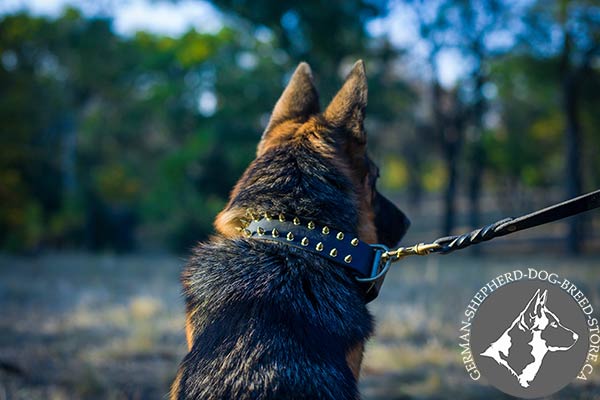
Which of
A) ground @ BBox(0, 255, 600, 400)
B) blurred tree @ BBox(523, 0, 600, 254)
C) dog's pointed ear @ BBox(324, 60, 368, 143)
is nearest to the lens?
dog's pointed ear @ BBox(324, 60, 368, 143)

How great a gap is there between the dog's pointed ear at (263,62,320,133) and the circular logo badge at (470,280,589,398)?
1642mm

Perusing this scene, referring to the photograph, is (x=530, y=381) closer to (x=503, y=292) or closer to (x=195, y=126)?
(x=503, y=292)

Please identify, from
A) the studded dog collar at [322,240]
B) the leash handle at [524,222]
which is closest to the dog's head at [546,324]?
the leash handle at [524,222]

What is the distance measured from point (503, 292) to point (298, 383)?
1.77 meters

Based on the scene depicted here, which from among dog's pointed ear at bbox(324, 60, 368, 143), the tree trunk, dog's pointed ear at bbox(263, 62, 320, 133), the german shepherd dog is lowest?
the german shepherd dog

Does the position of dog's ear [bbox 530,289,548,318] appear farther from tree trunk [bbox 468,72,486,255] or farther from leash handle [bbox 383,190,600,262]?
tree trunk [bbox 468,72,486,255]

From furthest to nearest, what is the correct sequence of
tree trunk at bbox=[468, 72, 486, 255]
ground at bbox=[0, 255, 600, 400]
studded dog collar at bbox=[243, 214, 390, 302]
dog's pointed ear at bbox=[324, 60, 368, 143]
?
tree trunk at bbox=[468, 72, 486, 255], ground at bbox=[0, 255, 600, 400], dog's pointed ear at bbox=[324, 60, 368, 143], studded dog collar at bbox=[243, 214, 390, 302]

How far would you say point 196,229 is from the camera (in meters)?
24.1

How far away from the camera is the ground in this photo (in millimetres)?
5160

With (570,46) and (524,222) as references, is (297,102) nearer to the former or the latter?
(524,222)

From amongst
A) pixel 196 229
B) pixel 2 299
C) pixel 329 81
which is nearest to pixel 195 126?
pixel 196 229

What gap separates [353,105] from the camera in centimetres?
281

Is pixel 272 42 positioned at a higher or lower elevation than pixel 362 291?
higher

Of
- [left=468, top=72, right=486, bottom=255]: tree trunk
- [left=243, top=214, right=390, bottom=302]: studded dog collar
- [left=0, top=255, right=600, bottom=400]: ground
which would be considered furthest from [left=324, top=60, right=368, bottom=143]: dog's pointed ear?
[left=468, top=72, right=486, bottom=255]: tree trunk
